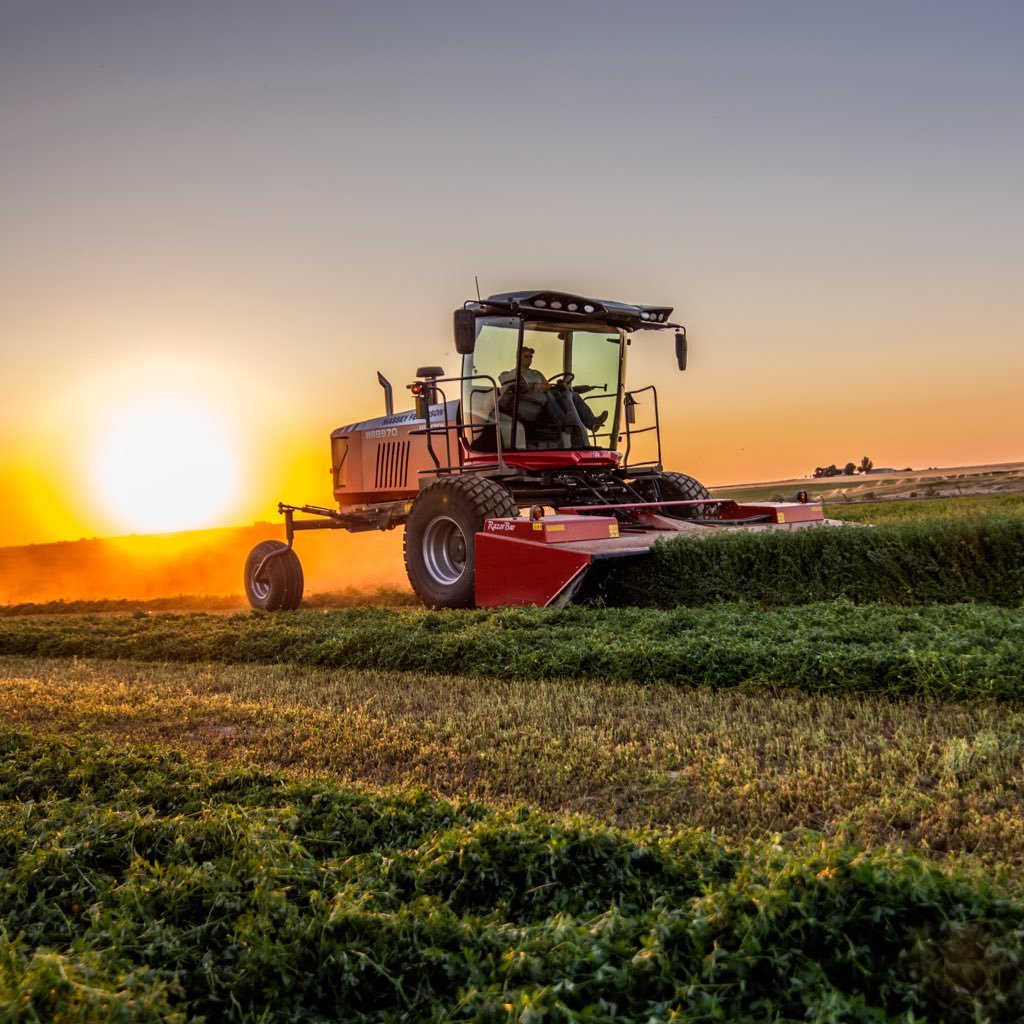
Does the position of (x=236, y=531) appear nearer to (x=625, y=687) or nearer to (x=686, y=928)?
(x=625, y=687)

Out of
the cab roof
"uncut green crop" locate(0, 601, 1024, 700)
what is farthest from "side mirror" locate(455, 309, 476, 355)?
"uncut green crop" locate(0, 601, 1024, 700)

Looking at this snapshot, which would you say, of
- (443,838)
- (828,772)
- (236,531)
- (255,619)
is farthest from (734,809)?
(236,531)

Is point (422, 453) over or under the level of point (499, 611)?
over

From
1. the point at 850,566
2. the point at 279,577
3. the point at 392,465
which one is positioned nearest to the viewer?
the point at 850,566

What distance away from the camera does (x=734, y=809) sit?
397cm

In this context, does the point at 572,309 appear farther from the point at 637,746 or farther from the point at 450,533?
the point at 637,746

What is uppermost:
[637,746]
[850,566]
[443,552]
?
[443,552]

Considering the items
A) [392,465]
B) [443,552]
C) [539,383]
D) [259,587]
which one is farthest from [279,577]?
[539,383]

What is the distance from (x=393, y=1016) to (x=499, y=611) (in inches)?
256

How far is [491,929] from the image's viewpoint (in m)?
2.69

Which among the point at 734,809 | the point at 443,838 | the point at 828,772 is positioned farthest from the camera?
the point at 828,772

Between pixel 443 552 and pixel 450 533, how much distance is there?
9.2 inches

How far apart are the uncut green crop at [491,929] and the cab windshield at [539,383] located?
744 centimetres

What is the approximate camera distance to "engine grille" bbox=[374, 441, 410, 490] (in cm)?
1249
